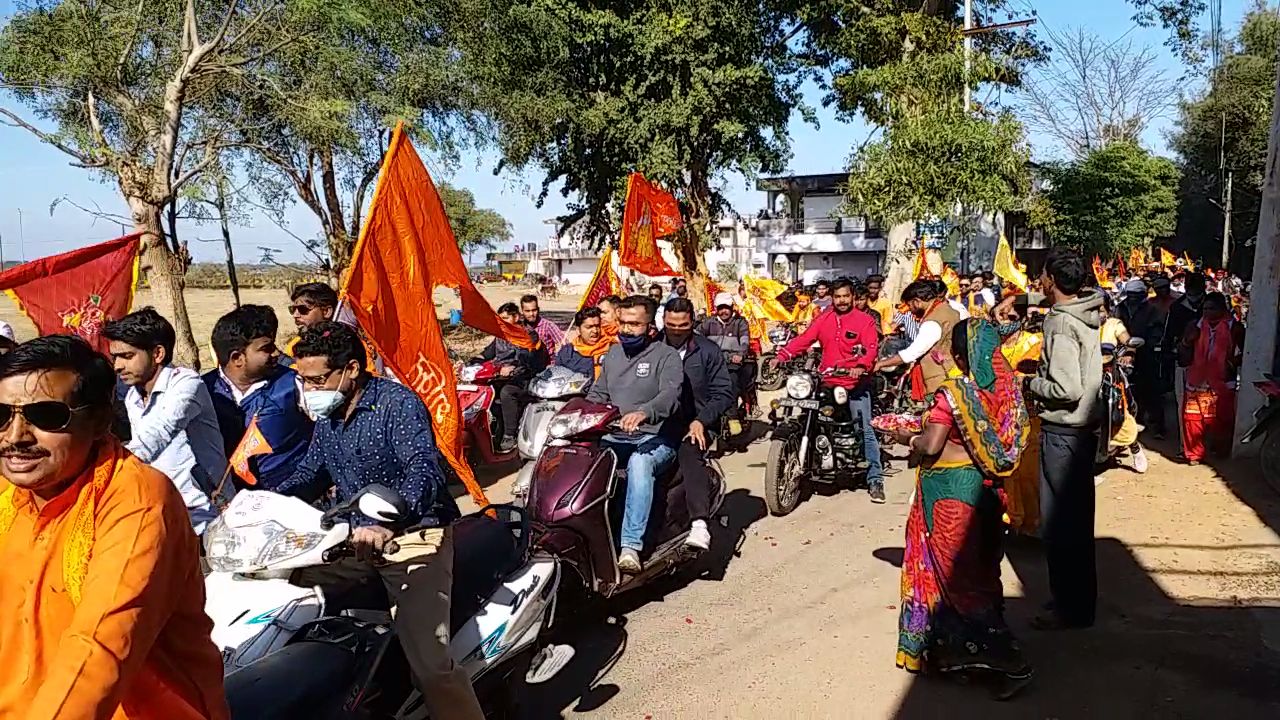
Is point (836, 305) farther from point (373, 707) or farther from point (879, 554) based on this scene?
point (373, 707)

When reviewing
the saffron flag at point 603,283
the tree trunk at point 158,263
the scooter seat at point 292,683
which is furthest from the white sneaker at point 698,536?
the tree trunk at point 158,263

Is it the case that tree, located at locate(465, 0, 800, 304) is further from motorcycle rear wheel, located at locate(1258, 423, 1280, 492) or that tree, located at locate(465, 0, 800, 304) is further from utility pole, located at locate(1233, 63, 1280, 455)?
motorcycle rear wheel, located at locate(1258, 423, 1280, 492)

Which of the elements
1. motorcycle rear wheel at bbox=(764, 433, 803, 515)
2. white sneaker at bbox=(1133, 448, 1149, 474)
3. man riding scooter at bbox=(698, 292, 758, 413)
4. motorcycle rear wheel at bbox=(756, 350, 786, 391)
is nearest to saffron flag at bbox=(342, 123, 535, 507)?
motorcycle rear wheel at bbox=(764, 433, 803, 515)

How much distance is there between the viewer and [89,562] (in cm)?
188

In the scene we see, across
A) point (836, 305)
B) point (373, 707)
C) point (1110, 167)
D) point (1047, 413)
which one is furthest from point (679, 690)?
point (1110, 167)

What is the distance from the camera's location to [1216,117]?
38.6 m

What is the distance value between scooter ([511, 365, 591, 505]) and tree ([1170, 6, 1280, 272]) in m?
31.2

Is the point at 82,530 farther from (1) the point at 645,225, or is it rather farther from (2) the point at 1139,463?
(1) the point at 645,225

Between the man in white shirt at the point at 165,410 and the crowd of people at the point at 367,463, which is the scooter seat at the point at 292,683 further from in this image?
the man in white shirt at the point at 165,410

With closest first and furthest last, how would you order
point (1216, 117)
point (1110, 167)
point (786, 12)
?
point (786, 12) < point (1110, 167) < point (1216, 117)

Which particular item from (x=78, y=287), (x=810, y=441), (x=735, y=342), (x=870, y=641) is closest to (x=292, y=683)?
(x=870, y=641)

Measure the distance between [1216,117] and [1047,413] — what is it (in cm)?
4112

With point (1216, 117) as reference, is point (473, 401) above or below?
below

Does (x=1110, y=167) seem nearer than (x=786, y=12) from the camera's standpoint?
No
